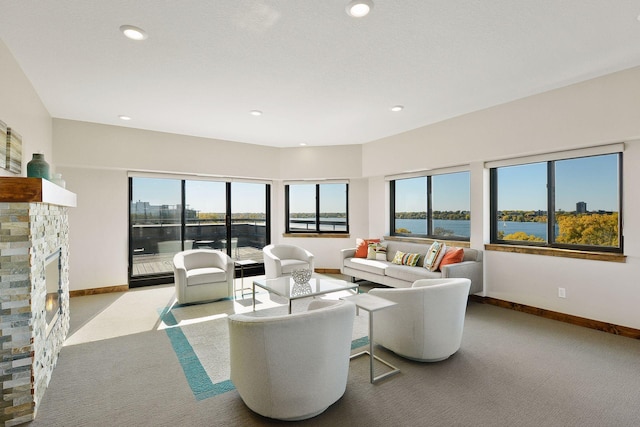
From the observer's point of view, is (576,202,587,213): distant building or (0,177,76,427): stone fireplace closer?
(0,177,76,427): stone fireplace

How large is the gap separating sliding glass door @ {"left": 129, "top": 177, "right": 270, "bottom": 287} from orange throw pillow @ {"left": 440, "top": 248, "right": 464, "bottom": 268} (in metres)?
3.12

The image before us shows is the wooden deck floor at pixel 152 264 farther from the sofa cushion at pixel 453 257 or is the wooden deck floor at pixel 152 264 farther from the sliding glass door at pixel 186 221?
the sofa cushion at pixel 453 257

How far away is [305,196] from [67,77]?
15.1 feet

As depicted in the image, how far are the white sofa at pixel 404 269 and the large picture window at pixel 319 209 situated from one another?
1225 millimetres

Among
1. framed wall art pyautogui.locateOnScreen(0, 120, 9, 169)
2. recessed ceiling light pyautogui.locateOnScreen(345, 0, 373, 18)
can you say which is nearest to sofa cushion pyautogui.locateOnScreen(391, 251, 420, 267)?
recessed ceiling light pyautogui.locateOnScreen(345, 0, 373, 18)


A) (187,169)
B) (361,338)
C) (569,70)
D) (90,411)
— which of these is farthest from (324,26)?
(187,169)

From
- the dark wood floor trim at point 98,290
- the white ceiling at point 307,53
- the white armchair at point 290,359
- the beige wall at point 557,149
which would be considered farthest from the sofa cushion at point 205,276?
the beige wall at point 557,149

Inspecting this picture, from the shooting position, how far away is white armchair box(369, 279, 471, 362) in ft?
8.98

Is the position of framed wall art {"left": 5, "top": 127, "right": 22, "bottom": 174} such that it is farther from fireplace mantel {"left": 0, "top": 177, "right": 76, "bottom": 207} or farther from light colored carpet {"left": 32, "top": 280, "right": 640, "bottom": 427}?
light colored carpet {"left": 32, "top": 280, "right": 640, "bottom": 427}

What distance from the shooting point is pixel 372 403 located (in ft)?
7.45

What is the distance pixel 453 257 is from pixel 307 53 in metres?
3.39

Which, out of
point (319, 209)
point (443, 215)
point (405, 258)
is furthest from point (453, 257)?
point (319, 209)

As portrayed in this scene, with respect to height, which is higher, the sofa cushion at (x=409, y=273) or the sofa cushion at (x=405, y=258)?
the sofa cushion at (x=405, y=258)

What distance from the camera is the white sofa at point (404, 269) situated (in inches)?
175
